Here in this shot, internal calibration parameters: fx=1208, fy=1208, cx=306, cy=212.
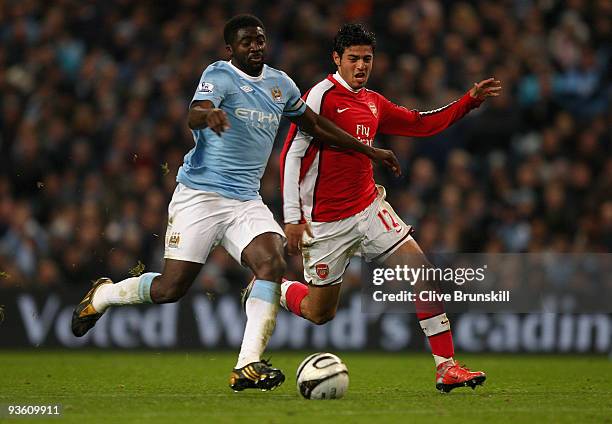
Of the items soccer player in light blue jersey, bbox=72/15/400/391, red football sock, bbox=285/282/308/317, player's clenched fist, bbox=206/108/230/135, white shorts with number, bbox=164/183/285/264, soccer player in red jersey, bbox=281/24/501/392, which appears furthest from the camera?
red football sock, bbox=285/282/308/317

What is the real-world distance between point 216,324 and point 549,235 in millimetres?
3830

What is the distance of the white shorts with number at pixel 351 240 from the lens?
27.4ft

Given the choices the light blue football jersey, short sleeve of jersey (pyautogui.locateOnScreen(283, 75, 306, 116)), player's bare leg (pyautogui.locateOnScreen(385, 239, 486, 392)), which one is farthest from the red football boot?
short sleeve of jersey (pyautogui.locateOnScreen(283, 75, 306, 116))

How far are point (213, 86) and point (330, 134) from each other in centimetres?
97

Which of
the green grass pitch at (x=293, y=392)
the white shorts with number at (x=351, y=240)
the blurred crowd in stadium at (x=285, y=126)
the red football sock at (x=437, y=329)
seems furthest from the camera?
the blurred crowd in stadium at (x=285, y=126)

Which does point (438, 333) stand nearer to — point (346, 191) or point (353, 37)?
point (346, 191)

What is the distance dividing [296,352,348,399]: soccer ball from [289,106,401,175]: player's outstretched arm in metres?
1.44

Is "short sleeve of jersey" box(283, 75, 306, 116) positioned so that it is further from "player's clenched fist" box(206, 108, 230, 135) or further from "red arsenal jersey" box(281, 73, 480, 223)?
"player's clenched fist" box(206, 108, 230, 135)

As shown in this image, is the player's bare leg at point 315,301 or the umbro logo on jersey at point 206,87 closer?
the umbro logo on jersey at point 206,87

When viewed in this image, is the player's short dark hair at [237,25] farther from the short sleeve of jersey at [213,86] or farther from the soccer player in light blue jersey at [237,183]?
the short sleeve of jersey at [213,86]

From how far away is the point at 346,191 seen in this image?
845 centimetres

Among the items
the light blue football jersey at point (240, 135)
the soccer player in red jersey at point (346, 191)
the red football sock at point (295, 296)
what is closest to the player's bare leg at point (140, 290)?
the light blue football jersey at point (240, 135)

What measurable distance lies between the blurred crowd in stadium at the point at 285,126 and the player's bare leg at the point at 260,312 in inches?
181

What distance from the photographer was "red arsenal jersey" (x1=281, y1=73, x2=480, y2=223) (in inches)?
325
